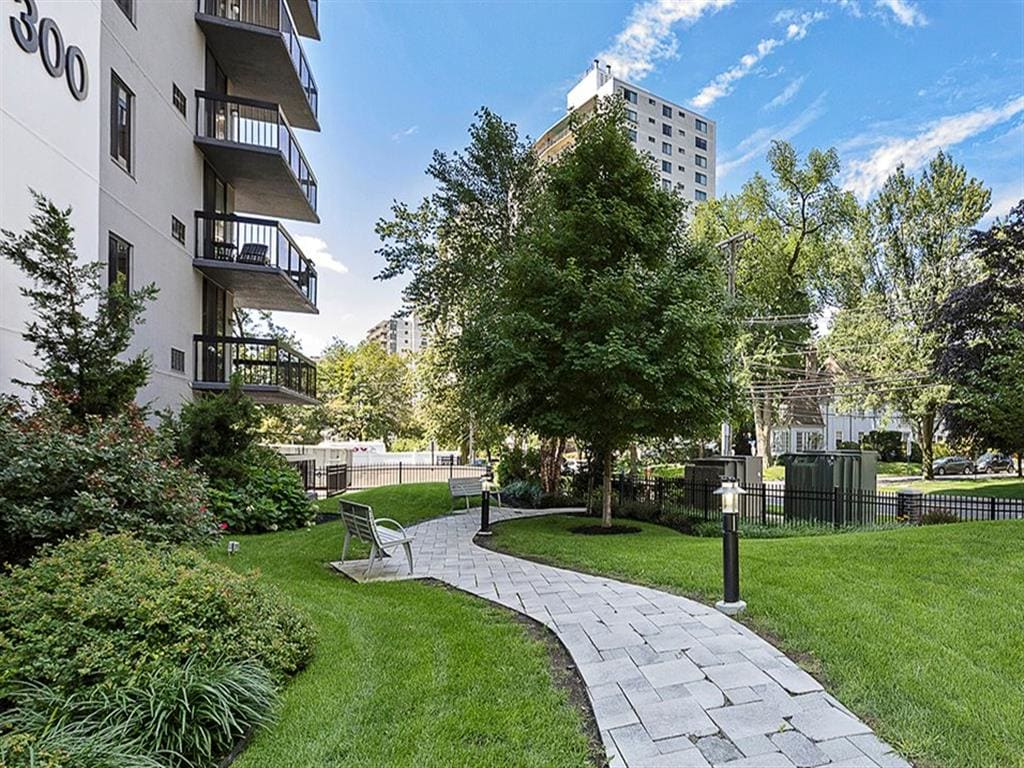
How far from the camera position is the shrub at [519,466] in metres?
17.0

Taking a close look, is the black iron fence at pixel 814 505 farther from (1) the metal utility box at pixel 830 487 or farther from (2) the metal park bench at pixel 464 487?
(2) the metal park bench at pixel 464 487

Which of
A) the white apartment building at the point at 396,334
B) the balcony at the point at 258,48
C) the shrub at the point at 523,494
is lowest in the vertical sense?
the shrub at the point at 523,494

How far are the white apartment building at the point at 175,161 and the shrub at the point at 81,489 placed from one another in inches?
112

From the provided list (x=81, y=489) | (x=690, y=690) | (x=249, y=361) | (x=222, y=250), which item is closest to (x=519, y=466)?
(x=249, y=361)

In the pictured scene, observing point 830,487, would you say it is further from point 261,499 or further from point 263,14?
point 263,14

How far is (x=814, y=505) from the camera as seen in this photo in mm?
11125

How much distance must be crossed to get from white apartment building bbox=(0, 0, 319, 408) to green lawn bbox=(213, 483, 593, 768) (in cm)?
614

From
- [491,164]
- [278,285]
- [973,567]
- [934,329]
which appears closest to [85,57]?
[278,285]

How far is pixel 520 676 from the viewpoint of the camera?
3.91m

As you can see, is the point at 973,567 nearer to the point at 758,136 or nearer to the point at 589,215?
the point at 589,215

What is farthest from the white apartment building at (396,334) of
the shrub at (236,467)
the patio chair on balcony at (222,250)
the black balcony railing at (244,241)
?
the shrub at (236,467)

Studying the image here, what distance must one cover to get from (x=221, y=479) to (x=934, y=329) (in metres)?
22.7

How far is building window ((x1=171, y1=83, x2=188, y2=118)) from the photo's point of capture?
1212cm

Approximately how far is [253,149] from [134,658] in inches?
512
